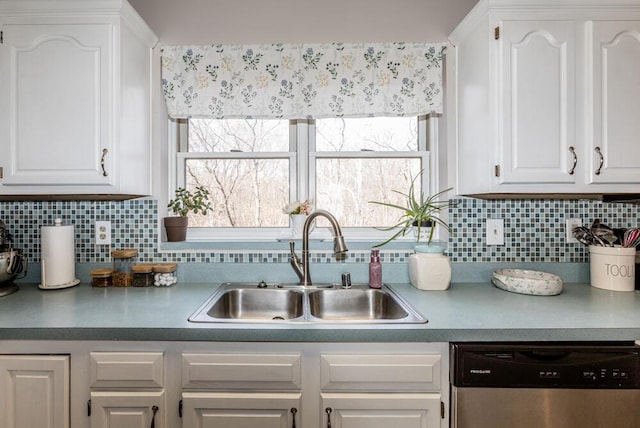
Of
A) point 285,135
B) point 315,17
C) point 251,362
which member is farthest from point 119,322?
point 315,17

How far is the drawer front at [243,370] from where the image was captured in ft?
3.84

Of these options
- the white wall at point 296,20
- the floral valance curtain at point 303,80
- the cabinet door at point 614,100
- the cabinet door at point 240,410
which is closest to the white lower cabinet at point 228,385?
the cabinet door at point 240,410

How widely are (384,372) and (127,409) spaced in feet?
2.83

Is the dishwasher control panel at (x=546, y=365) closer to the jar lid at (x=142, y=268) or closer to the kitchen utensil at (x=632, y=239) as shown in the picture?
the kitchen utensil at (x=632, y=239)

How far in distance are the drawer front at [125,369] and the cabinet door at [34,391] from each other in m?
0.11

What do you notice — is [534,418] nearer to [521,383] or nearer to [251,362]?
[521,383]

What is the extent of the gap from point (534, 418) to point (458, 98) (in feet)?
4.61

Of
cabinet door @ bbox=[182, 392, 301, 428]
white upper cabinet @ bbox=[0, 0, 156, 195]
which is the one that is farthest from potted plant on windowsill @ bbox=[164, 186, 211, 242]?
cabinet door @ bbox=[182, 392, 301, 428]

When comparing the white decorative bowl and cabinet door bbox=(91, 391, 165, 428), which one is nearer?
cabinet door bbox=(91, 391, 165, 428)

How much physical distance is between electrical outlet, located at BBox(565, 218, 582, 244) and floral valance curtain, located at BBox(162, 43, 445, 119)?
2.89 feet

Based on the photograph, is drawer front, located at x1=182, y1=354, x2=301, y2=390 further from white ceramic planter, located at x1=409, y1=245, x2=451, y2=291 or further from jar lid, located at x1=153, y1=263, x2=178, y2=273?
white ceramic planter, located at x1=409, y1=245, x2=451, y2=291

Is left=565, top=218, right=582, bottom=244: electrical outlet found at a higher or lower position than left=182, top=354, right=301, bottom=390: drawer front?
higher

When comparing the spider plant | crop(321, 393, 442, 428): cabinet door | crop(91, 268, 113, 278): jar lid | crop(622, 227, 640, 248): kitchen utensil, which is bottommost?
crop(321, 393, 442, 428): cabinet door

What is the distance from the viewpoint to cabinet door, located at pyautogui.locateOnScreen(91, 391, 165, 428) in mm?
1175
